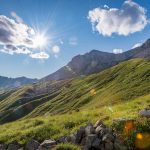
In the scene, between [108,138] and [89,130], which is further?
[89,130]

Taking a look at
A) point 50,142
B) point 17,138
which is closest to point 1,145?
point 17,138

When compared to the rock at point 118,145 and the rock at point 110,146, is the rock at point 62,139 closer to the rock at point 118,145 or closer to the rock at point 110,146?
the rock at point 110,146

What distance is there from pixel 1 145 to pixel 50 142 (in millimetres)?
4469

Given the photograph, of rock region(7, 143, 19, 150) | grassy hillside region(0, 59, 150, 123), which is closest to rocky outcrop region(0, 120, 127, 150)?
rock region(7, 143, 19, 150)

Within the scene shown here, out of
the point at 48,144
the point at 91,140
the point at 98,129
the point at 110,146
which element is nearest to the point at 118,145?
the point at 110,146

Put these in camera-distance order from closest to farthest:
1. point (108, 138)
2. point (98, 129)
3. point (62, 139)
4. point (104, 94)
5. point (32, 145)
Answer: point (108, 138)
point (98, 129)
point (62, 139)
point (32, 145)
point (104, 94)

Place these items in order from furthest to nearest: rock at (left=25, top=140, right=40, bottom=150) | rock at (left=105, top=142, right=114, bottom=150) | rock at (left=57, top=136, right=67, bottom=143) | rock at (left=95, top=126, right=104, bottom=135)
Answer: rock at (left=25, top=140, right=40, bottom=150) < rock at (left=57, top=136, right=67, bottom=143) < rock at (left=95, top=126, right=104, bottom=135) < rock at (left=105, top=142, right=114, bottom=150)

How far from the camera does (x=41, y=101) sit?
645ft

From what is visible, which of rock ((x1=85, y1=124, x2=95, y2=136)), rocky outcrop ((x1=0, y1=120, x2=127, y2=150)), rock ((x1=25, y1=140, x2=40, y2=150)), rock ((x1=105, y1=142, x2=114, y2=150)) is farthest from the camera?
rock ((x1=25, y1=140, x2=40, y2=150))

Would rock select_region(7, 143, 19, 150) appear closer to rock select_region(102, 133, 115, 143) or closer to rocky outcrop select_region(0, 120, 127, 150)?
rocky outcrop select_region(0, 120, 127, 150)

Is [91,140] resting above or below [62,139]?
below

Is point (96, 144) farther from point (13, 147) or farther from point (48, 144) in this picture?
point (13, 147)

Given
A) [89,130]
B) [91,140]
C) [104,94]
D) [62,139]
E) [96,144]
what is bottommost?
[96,144]

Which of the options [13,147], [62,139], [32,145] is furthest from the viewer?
[13,147]
